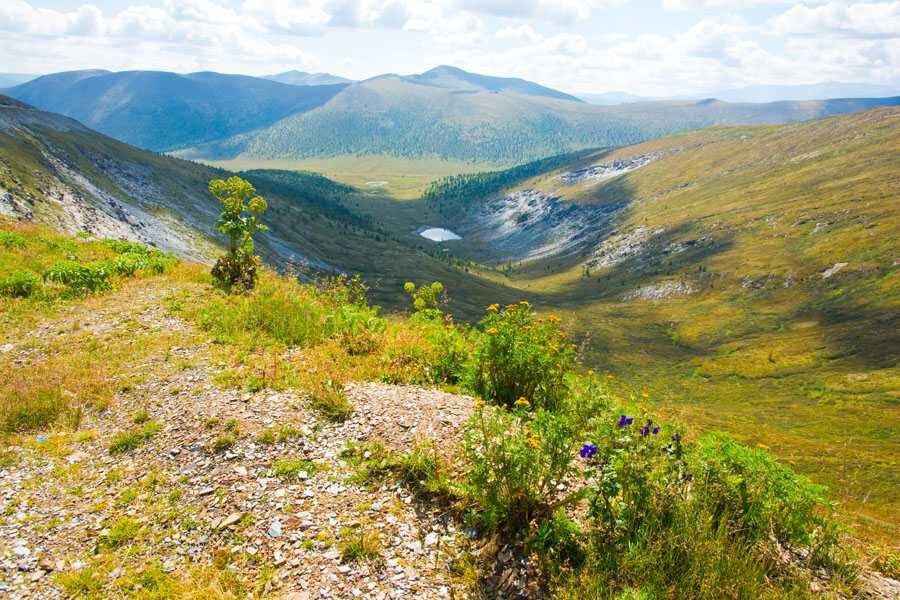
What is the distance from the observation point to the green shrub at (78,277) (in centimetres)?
1573

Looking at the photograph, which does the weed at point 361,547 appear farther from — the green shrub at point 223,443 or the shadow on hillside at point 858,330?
the shadow on hillside at point 858,330

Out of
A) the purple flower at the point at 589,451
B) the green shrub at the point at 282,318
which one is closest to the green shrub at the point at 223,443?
the green shrub at the point at 282,318

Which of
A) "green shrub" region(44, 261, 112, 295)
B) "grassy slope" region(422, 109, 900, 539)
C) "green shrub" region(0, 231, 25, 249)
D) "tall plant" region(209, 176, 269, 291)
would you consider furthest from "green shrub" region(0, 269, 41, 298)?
"grassy slope" region(422, 109, 900, 539)

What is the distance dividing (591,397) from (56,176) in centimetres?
5885

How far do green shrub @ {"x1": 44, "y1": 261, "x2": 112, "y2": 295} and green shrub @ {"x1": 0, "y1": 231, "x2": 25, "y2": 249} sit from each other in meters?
3.50

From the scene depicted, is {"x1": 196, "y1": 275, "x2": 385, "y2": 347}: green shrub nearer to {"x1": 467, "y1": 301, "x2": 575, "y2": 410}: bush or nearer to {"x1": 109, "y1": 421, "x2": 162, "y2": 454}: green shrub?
{"x1": 109, "y1": 421, "x2": 162, "y2": 454}: green shrub

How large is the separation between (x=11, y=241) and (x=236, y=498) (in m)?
18.0

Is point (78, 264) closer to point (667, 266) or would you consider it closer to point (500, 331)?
point (500, 331)

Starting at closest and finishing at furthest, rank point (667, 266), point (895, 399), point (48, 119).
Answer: point (895, 399), point (48, 119), point (667, 266)

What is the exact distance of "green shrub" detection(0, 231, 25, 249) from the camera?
707 inches

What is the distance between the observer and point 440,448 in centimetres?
771

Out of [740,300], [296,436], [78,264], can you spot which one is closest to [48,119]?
[78,264]

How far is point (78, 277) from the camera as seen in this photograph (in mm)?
16016

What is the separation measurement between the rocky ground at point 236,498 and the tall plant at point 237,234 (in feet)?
23.2
